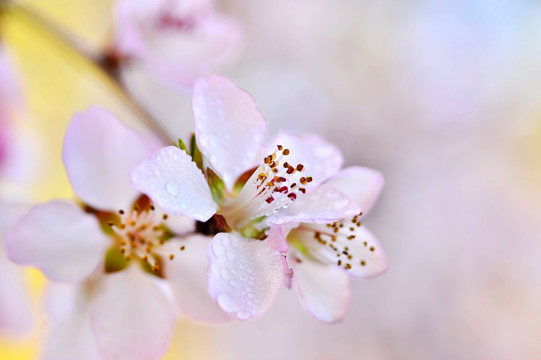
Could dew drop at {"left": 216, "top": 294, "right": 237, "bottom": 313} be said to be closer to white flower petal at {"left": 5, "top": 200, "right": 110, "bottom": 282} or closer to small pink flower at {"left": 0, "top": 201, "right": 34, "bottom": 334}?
white flower petal at {"left": 5, "top": 200, "right": 110, "bottom": 282}

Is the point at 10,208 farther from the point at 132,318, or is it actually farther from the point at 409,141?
the point at 409,141

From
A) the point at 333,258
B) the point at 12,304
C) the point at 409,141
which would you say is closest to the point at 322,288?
the point at 333,258

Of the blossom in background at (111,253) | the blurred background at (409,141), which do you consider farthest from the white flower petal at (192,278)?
the blurred background at (409,141)

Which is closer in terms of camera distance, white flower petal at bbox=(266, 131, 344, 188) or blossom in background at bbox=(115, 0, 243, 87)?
white flower petal at bbox=(266, 131, 344, 188)

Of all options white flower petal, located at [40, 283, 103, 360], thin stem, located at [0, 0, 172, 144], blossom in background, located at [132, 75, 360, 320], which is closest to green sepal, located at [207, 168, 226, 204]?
blossom in background, located at [132, 75, 360, 320]

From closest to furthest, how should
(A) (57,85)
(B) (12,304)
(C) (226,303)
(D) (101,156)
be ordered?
(C) (226,303) < (D) (101,156) < (B) (12,304) < (A) (57,85)

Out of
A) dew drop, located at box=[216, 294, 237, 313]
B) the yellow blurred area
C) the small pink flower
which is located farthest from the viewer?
the yellow blurred area

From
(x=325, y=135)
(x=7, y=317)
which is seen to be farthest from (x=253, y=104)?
(x=325, y=135)

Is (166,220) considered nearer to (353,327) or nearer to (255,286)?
(255,286)
